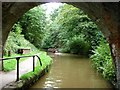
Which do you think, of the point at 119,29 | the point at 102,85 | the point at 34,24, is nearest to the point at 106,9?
the point at 119,29

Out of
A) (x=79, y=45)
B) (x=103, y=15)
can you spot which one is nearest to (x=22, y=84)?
(x=103, y=15)

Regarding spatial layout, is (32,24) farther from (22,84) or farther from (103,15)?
(103,15)

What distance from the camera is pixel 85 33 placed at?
77.9 feet

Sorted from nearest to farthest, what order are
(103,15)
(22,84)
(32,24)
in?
(103,15) < (22,84) < (32,24)

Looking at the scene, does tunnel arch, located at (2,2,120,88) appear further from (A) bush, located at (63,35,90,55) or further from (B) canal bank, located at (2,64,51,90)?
(A) bush, located at (63,35,90,55)

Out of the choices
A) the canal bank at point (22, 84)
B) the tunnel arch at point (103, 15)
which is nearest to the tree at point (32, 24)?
the tunnel arch at point (103, 15)

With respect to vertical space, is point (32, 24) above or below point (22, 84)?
above

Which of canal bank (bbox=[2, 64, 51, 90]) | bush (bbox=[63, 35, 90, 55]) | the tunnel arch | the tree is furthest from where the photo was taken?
bush (bbox=[63, 35, 90, 55])

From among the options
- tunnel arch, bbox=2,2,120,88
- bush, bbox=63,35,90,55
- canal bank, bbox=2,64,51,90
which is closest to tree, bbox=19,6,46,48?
bush, bbox=63,35,90,55

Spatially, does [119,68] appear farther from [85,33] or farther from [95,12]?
[85,33]

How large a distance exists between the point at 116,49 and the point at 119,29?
2.26 ft

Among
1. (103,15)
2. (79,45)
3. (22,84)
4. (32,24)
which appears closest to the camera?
(103,15)

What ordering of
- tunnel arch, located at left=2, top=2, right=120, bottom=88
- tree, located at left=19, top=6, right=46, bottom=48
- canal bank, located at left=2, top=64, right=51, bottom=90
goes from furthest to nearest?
1. tree, located at left=19, top=6, right=46, bottom=48
2. tunnel arch, located at left=2, top=2, right=120, bottom=88
3. canal bank, located at left=2, top=64, right=51, bottom=90

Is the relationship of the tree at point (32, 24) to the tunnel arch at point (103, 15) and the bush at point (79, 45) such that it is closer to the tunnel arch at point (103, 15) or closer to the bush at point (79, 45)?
the bush at point (79, 45)
